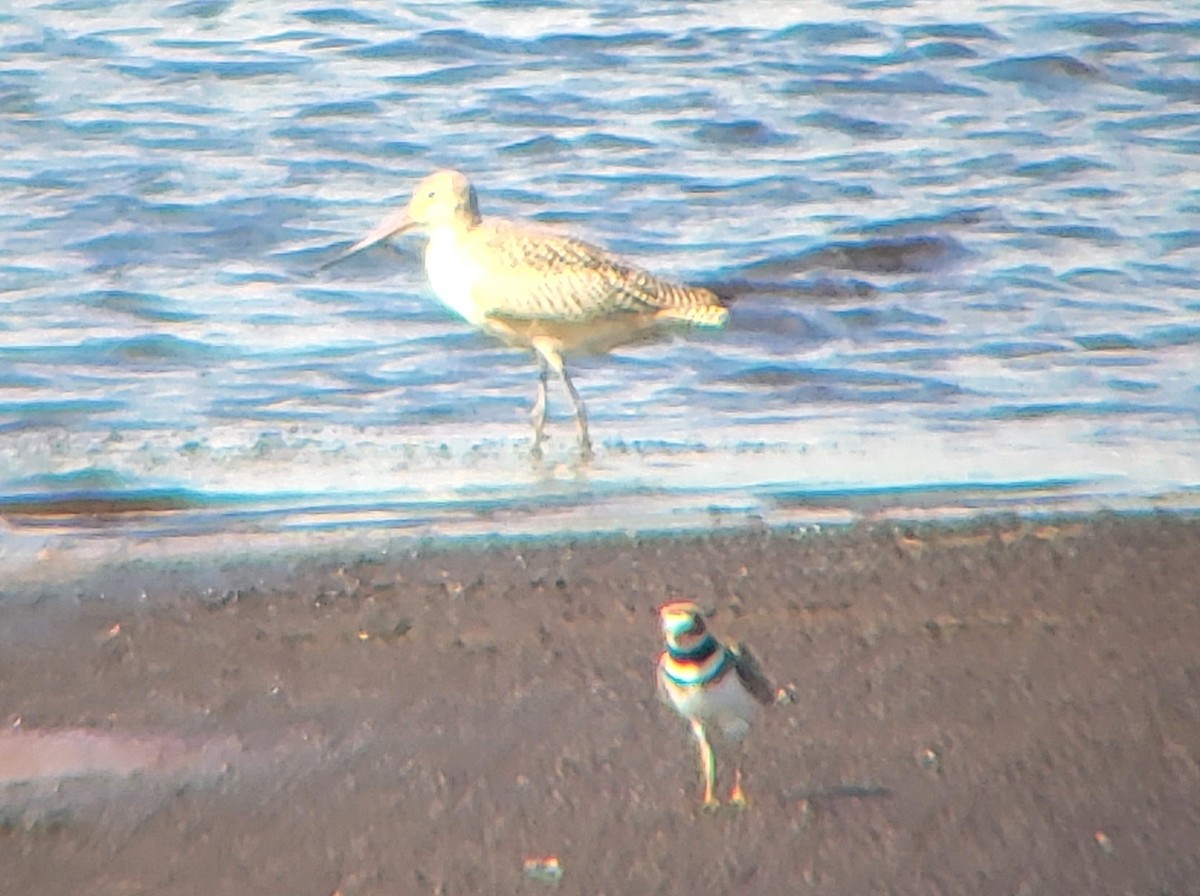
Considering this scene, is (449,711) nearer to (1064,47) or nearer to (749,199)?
(749,199)

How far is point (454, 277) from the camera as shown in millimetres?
8812

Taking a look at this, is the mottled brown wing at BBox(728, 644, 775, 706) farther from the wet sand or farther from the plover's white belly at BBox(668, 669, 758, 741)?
the wet sand

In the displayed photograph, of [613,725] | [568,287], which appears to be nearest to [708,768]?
[613,725]

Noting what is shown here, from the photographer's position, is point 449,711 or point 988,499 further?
point 988,499

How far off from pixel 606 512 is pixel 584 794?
89.8 inches

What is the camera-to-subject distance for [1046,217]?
37.0ft

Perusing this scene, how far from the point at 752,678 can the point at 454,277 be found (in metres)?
4.11

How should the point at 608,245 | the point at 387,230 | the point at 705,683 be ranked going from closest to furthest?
the point at 705,683 < the point at 387,230 < the point at 608,245

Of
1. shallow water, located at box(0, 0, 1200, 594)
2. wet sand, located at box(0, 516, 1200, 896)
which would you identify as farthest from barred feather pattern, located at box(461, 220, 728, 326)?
wet sand, located at box(0, 516, 1200, 896)

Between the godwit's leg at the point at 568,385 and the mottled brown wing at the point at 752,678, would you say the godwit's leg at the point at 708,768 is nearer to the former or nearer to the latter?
the mottled brown wing at the point at 752,678

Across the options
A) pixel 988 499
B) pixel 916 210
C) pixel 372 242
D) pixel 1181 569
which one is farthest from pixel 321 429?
pixel 916 210

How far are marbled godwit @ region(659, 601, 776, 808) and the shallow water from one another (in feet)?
6.61

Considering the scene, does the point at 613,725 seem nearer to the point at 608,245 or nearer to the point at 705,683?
the point at 705,683

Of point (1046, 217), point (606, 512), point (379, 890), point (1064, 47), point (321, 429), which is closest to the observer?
point (379, 890)
